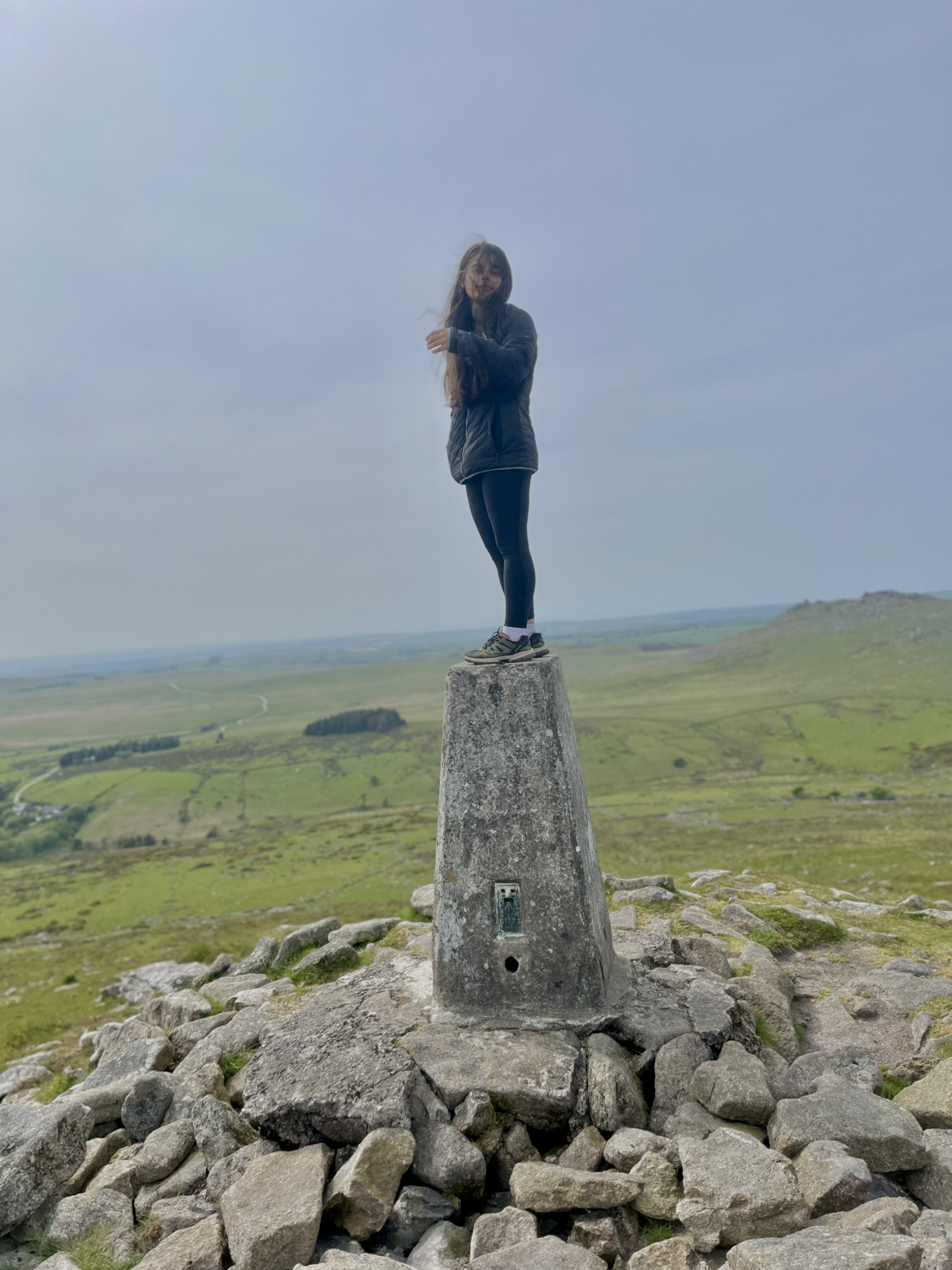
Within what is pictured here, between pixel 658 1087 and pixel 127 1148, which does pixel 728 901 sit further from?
pixel 127 1148

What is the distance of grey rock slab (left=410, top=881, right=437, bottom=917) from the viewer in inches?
573

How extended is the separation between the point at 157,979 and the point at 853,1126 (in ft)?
67.2

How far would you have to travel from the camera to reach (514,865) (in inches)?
322

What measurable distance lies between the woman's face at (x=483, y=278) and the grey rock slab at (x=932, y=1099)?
373 inches

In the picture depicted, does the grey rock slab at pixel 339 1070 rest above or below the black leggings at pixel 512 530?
below

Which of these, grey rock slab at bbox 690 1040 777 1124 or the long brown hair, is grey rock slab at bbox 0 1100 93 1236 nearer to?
grey rock slab at bbox 690 1040 777 1124

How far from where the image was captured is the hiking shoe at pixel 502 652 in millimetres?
8555

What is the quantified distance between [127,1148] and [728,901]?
11.0 metres

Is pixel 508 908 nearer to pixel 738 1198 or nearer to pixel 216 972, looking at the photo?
pixel 738 1198

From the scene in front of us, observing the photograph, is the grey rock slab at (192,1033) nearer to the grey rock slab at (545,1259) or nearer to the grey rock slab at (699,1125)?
the grey rock slab at (545,1259)

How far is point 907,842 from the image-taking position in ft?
156

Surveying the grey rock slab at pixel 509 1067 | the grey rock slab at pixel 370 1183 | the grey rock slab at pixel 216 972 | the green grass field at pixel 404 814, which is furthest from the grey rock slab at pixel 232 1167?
the green grass field at pixel 404 814

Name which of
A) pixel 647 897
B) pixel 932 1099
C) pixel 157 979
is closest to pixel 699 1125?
pixel 932 1099

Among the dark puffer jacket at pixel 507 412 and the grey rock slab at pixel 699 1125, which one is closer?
the grey rock slab at pixel 699 1125
